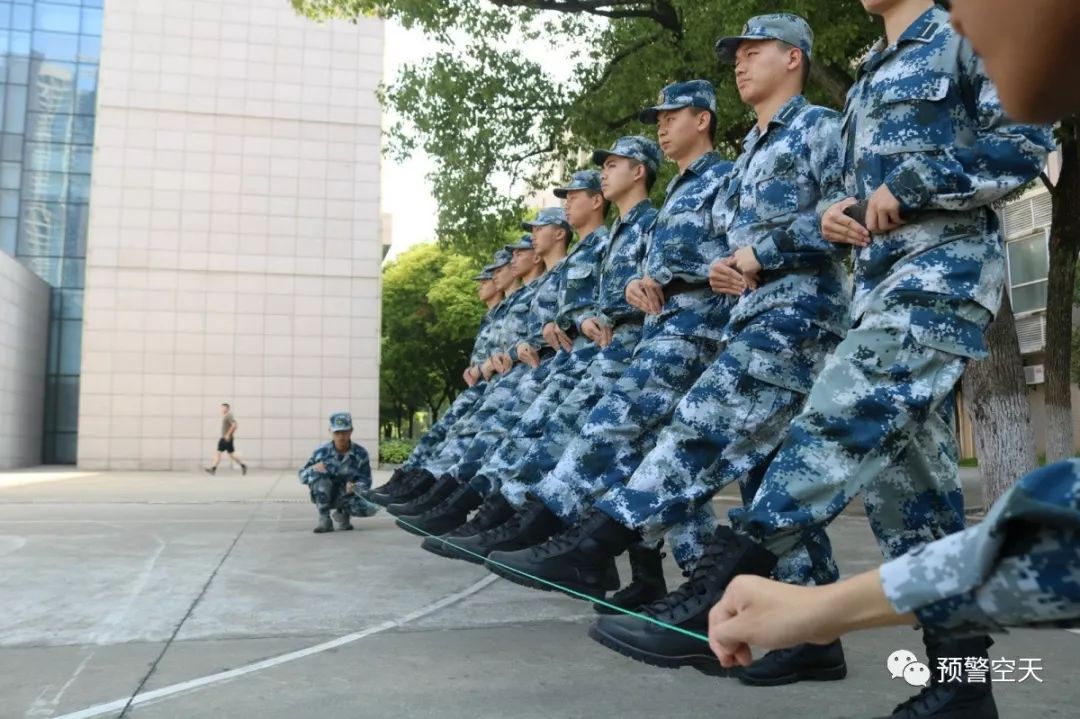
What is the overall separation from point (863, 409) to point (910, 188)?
0.60 metres

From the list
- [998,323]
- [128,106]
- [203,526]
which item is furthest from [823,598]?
[128,106]

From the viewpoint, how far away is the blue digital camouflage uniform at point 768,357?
9.53 feet

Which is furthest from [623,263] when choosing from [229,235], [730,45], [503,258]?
[229,235]

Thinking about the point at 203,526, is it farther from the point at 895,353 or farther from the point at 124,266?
the point at 124,266

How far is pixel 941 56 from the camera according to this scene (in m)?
2.46

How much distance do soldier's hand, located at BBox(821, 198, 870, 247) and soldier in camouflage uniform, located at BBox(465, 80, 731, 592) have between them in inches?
38.6

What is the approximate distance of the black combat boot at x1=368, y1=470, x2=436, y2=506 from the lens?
7.49 metres

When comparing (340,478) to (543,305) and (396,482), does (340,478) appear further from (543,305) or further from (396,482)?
(543,305)

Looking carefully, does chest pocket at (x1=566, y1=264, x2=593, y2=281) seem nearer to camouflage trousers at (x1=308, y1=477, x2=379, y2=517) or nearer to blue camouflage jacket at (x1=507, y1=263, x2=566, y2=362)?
blue camouflage jacket at (x1=507, y1=263, x2=566, y2=362)

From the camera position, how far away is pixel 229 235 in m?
23.5

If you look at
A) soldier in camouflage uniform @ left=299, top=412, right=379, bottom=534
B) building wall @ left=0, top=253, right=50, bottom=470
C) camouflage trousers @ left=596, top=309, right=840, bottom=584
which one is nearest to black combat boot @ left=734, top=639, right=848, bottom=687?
camouflage trousers @ left=596, top=309, right=840, bottom=584

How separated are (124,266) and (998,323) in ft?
68.7

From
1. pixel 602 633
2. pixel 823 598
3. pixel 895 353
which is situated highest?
pixel 895 353

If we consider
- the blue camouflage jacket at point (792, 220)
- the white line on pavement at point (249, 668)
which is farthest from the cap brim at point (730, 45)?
the white line on pavement at point (249, 668)
